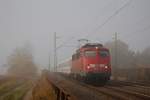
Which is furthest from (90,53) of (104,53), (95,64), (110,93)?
(110,93)

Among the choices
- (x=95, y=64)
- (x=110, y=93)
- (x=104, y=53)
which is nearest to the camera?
(x=110, y=93)

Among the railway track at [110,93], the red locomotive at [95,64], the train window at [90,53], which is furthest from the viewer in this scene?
the train window at [90,53]

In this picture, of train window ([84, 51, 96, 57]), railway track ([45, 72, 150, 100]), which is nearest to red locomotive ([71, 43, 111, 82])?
train window ([84, 51, 96, 57])

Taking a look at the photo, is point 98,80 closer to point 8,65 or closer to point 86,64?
point 86,64

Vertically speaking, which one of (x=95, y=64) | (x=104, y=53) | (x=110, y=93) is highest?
(x=104, y=53)

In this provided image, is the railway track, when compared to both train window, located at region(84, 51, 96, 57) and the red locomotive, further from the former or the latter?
train window, located at region(84, 51, 96, 57)

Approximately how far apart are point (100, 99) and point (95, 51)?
45.9ft

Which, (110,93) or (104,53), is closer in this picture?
(110,93)

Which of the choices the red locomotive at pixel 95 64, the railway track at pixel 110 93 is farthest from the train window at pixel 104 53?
the railway track at pixel 110 93

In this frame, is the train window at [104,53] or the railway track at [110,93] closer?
the railway track at [110,93]

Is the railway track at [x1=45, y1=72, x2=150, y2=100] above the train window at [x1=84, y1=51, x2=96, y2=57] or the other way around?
the other way around

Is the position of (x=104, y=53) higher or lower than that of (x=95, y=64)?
higher

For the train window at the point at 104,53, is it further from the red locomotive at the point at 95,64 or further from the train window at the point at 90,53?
the train window at the point at 90,53

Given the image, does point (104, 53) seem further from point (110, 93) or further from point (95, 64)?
point (110, 93)
